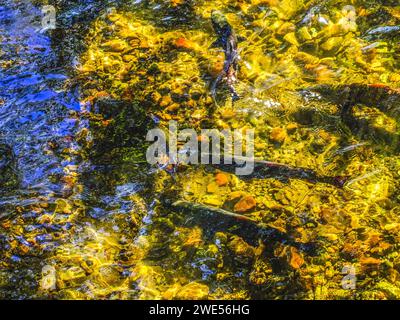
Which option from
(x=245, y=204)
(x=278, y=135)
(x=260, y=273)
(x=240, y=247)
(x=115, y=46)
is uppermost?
(x=115, y=46)

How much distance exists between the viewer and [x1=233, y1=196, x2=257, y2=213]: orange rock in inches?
138

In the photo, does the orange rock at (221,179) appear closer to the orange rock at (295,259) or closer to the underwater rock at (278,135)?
the underwater rock at (278,135)

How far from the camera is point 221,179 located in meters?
3.76

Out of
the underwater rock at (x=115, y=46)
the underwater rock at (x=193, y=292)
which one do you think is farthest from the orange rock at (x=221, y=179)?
the underwater rock at (x=115, y=46)

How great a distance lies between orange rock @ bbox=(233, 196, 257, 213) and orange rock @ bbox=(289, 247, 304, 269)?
56 centimetres

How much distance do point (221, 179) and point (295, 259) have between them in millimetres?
1072

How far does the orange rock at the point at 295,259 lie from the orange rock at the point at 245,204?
0.56m

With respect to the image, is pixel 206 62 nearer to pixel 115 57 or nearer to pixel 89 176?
pixel 115 57

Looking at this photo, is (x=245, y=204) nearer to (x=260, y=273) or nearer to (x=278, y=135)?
(x=260, y=273)

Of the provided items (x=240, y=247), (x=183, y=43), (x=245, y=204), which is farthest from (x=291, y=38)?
(x=240, y=247)

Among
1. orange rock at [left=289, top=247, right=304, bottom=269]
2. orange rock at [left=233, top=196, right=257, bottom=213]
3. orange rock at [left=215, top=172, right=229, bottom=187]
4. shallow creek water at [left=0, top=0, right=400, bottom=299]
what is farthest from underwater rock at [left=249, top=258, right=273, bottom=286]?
orange rock at [left=215, top=172, right=229, bottom=187]

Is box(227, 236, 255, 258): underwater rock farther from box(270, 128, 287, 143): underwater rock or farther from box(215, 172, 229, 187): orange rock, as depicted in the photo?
box(270, 128, 287, 143): underwater rock

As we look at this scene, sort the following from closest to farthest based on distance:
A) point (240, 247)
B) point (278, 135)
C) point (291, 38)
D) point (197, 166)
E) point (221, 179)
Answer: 1. point (240, 247)
2. point (221, 179)
3. point (197, 166)
4. point (278, 135)
5. point (291, 38)

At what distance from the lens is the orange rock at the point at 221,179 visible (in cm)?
372
